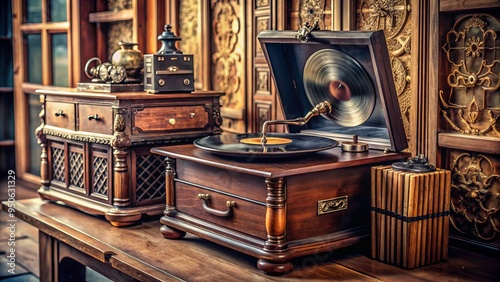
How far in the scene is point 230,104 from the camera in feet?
11.9

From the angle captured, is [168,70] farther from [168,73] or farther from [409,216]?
[409,216]

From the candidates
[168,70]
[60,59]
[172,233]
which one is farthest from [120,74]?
[60,59]

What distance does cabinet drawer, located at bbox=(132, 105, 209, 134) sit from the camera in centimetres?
304

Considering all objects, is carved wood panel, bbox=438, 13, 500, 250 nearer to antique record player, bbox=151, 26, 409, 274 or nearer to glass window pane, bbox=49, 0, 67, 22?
antique record player, bbox=151, 26, 409, 274

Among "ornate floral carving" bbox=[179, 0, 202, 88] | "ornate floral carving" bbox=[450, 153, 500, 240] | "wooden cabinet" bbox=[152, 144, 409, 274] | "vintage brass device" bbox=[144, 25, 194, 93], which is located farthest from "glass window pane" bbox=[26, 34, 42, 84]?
"ornate floral carving" bbox=[450, 153, 500, 240]

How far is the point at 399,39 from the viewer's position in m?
2.68

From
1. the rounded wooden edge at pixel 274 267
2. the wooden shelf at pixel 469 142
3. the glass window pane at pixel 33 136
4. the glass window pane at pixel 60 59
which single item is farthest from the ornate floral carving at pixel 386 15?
the glass window pane at pixel 33 136

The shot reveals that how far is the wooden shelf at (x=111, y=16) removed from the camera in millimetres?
4203

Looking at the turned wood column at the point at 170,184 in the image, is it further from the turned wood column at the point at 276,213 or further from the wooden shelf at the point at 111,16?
the wooden shelf at the point at 111,16

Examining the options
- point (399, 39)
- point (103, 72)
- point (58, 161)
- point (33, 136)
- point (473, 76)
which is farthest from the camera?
point (33, 136)

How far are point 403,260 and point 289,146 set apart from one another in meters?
0.56

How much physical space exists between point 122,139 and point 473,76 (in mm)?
1470

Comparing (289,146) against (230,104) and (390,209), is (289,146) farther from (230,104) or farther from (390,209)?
(230,104)

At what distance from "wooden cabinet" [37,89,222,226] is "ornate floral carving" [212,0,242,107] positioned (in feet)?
1.23
